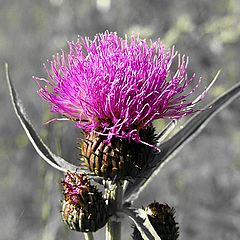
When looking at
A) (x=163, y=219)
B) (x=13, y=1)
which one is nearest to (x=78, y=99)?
(x=163, y=219)

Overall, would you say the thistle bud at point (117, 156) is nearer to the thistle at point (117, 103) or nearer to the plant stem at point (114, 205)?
the thistle at point (117, 103)

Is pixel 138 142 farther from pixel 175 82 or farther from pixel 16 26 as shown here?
pixel 16 26

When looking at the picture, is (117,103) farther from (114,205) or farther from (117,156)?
(114,205)

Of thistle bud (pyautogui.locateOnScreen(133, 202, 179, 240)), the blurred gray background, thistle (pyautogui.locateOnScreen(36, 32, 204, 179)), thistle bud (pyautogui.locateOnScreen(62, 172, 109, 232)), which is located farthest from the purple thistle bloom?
the blurred gray background

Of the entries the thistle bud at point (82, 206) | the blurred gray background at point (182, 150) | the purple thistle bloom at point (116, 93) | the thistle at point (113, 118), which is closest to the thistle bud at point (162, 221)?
the thistle at point (113, 118)

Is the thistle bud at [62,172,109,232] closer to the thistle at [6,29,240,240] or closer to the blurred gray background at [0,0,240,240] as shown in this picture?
the thistle at [6,29,240,240]

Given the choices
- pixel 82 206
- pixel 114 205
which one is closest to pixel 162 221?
pixel 114 205
